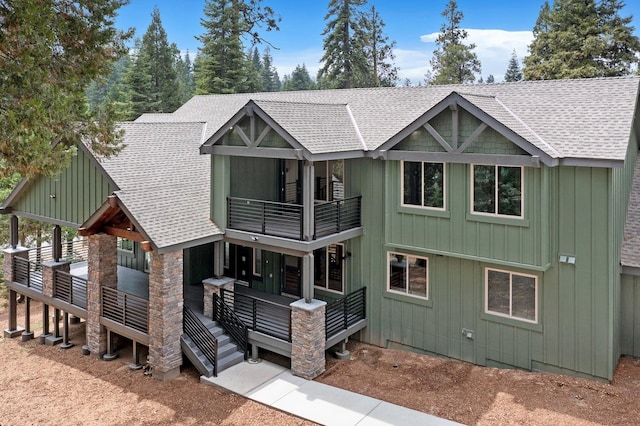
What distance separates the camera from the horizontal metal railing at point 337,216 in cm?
1355

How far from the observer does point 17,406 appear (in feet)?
39.4

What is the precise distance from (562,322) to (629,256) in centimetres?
274

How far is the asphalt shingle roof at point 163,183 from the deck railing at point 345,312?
13.0ft

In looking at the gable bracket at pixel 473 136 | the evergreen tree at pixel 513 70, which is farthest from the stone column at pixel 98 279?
the evergreen tree at pixel 513 70

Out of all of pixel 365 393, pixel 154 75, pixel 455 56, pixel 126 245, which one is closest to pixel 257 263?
pixel 126 245

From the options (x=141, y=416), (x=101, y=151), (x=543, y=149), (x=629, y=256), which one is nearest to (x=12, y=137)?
(x=101, y=151)

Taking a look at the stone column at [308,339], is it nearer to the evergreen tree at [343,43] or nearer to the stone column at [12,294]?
the stone column at [12,294]

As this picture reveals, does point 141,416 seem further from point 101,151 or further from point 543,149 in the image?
point 543,149

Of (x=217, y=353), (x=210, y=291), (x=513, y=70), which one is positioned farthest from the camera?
(x=513, y=70)

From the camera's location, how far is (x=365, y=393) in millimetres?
11594

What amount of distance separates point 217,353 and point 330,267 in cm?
432

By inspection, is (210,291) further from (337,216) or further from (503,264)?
(503,264)

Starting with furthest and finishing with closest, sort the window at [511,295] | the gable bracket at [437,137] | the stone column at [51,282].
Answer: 1. the stone column at [51,282]
2. the gable bracket at [437,137]
3. the window at [511,295]

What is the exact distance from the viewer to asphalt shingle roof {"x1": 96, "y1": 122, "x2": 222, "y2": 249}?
12.9 m
